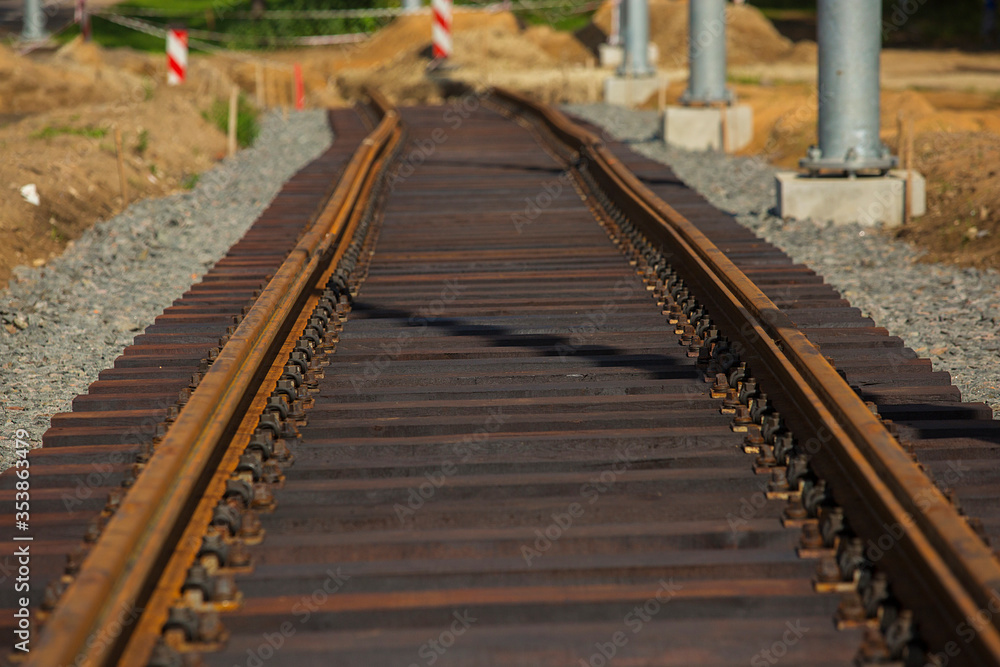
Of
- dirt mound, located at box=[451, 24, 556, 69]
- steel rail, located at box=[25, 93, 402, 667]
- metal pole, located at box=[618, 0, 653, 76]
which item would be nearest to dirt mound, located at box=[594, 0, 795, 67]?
dirt mound, located at box=[451, 24, 556, 69]

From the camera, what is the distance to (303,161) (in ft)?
48.2

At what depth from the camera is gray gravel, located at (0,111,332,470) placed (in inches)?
239

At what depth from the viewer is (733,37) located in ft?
108

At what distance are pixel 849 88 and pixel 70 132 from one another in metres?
9.31

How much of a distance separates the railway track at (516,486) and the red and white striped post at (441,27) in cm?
2044

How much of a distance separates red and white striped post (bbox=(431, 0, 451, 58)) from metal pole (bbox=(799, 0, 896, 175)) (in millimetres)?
16880

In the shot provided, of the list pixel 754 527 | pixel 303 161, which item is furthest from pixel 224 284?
pixel 303 161

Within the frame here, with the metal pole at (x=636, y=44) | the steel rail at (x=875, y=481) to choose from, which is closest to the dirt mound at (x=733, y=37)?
the metal pole at (x=636, y=44)

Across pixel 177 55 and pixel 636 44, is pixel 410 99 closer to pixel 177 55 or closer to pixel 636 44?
pixel 636 44

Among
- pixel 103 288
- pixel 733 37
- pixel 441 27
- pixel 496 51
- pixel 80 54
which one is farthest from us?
pixel 733 37

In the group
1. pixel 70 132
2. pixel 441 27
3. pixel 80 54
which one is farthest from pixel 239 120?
pixel 80 54

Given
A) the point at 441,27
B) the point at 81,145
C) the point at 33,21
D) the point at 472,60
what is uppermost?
the point at 33,21

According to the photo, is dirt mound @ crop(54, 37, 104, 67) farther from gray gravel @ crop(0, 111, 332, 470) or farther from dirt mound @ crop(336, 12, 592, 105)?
gray gravel @ crop(0, 111, 332, 470)

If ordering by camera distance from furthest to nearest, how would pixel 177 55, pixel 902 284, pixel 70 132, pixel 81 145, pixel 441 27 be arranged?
pixel 441 27 < pixel 177 55 < pixel 70 132 < pixel 81 145 < pixel 902 284
